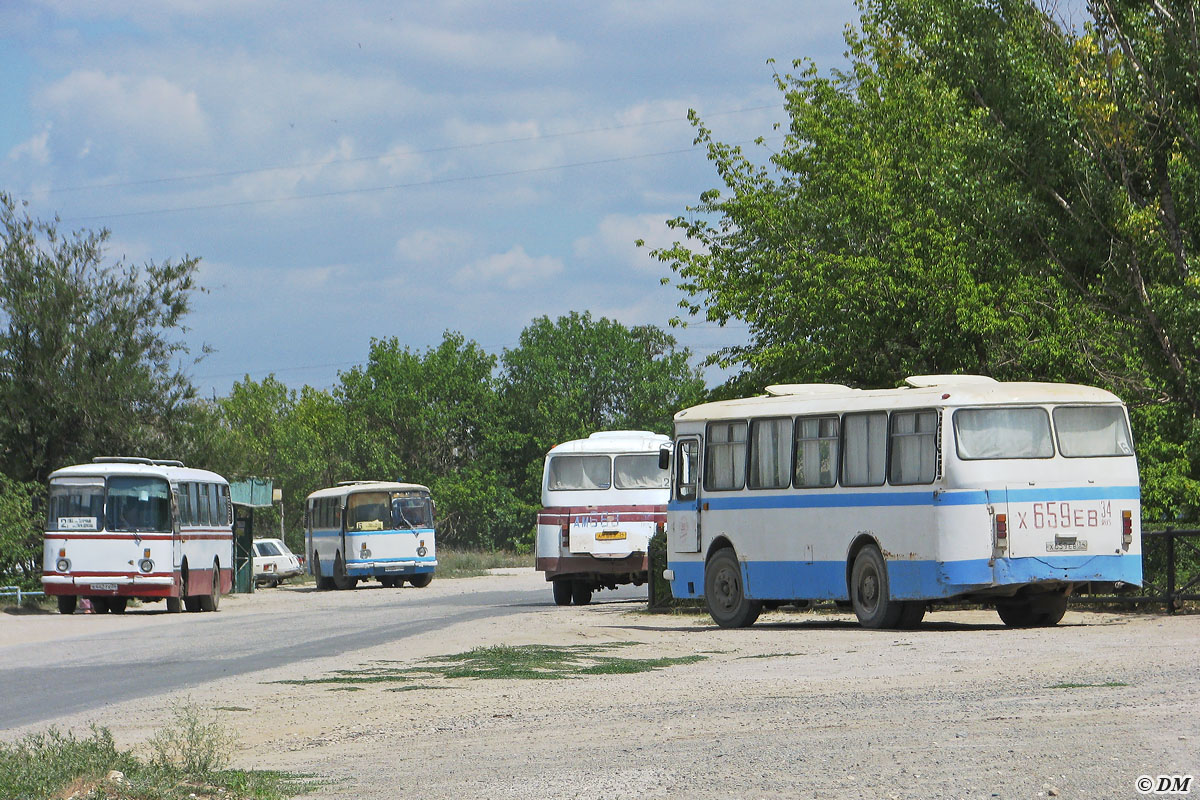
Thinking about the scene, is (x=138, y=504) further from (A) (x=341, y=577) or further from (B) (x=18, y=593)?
(A) (x=341, y=577)

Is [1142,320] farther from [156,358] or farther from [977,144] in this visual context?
[156,358]

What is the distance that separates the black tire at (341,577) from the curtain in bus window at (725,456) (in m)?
29.2

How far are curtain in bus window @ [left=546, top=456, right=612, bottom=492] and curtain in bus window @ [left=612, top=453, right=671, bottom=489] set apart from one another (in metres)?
0.19

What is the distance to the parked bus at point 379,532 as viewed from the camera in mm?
52562

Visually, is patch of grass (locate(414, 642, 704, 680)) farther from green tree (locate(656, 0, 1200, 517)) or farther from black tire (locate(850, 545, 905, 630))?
green tree (locate(656, 0, 1200, 517))

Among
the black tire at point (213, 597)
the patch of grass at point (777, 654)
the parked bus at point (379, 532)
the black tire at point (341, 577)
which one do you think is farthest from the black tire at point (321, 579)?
the patch of grass at point (777, 654)

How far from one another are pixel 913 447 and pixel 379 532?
32468mm

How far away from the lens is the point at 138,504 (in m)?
35.9

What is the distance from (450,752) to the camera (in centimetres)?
1098

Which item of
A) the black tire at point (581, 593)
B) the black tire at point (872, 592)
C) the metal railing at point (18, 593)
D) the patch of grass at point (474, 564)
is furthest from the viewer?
the patch of grass at point (474, 564)

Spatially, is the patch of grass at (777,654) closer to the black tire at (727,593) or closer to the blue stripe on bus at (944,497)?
the blue stripe on bus at (944,497)

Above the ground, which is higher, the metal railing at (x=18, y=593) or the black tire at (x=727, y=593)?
the black tire at (x=727, y=593)

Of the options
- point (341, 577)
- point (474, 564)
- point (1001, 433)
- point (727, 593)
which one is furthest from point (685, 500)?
point (474, 564)

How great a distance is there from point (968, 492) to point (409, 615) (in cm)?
1466
